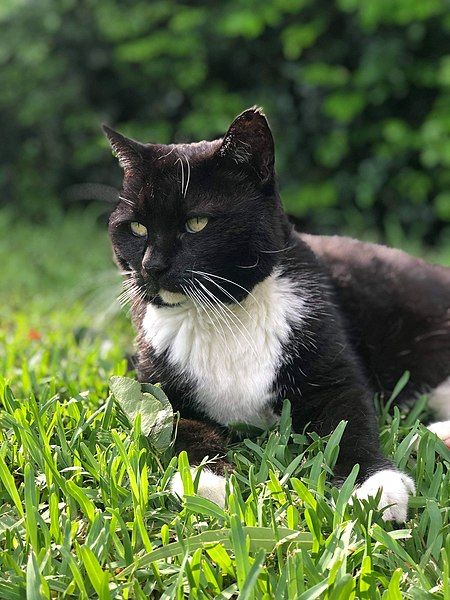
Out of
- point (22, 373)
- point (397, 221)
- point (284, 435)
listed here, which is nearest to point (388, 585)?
point (284, 435)

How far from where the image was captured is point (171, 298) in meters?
2.00

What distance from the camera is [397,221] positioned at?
5.26 metres

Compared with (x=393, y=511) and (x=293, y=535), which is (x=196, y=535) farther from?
(x=393, y=511)

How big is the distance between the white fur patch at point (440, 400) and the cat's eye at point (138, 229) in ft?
3.27

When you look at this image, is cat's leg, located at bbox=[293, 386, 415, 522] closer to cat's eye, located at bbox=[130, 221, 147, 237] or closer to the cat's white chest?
the cat's white chest

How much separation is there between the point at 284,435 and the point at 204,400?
0.24 metres

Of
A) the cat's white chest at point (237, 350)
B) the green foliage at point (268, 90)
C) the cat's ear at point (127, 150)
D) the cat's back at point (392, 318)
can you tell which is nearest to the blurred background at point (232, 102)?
the green foliage at point (268, 90)

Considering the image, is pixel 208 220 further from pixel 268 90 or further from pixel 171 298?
pixel 268 90

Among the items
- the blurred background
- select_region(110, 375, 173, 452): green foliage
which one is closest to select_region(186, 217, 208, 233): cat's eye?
select_region(110, 375, 173, 452): green foliage

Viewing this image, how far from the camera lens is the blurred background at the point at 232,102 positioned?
4.80 meters

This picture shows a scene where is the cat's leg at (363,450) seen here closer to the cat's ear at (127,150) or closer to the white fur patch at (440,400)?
the white fur patch at (440,400)

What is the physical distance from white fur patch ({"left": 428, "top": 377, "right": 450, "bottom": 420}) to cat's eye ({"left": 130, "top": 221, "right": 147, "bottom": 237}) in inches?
39.2

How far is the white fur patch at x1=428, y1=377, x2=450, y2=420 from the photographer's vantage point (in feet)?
7.75

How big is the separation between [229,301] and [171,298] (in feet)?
0.47
